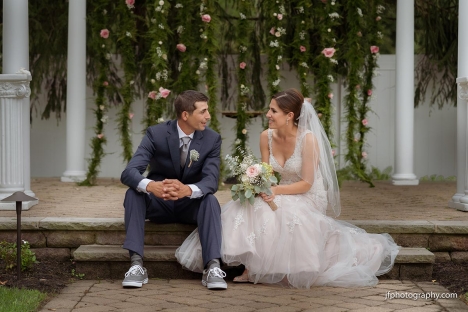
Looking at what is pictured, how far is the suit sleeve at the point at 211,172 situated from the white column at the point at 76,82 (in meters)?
4.47

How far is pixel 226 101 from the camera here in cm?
1135

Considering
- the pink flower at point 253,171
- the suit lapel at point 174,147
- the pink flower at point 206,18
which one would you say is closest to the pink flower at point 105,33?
the pink flower at point 206,18

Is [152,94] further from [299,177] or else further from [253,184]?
[253,184]

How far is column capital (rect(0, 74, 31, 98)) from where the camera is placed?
6680 mm

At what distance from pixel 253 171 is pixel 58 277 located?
63.3 inches

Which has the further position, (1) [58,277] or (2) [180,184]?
(1) [58,277]

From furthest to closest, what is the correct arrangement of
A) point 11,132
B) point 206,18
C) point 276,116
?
Result: point 206,18 → point 11,132 → point 276,116

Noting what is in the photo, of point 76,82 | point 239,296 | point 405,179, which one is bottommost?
point 239,296

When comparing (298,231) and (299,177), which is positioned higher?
(299,177)

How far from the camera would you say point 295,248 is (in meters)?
5.33

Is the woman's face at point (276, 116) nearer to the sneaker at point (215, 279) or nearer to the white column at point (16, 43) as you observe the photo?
the sneaker at point (215, 279)

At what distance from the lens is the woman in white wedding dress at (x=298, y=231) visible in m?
5.31

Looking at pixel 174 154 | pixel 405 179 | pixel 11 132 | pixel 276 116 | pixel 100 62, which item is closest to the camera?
pixel 174 154

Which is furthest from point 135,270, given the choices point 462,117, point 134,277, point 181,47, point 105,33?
point 105,33
